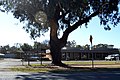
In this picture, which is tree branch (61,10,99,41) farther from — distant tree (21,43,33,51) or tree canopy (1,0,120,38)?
distant tree (21,43,33,51)

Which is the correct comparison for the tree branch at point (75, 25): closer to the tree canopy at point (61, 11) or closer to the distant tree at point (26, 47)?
the tree canopy at point (61, 11)

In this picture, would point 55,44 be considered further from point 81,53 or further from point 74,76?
point 81,53

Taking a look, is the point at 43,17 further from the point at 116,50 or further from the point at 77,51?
the point at 116,50

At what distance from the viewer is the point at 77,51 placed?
99750 mm

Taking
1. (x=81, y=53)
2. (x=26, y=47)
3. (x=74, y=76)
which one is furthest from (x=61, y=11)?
(x=26, y=47)

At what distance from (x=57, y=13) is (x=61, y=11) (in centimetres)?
68

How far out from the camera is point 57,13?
40.8 meters

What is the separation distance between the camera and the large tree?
34.7 meters

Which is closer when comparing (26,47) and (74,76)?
(74,76)

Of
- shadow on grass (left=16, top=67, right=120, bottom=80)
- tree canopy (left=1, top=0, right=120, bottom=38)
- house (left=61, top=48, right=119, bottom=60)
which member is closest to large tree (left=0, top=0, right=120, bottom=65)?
tree canopy (left=1, top=0, right=120, bottom=38)

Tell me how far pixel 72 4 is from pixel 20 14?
26.4 ft

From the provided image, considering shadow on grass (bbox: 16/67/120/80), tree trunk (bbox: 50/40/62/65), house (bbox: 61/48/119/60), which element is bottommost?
shadow on grass (bbox: 16/67/120/80)

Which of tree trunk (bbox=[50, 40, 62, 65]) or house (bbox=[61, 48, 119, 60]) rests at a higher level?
house (bbox=[61, 48, 119, 60])

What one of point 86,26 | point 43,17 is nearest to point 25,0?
point 43,17
